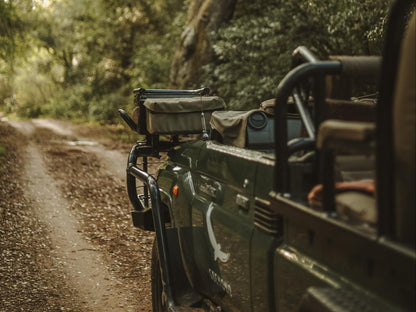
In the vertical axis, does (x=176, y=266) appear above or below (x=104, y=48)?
below

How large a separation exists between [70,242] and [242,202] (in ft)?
15.7

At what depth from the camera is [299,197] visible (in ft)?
7.63

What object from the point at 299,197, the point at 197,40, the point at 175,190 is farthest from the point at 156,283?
the point at 197,40

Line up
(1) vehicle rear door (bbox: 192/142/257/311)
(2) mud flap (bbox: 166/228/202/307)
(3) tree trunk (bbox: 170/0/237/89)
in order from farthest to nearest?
1. (3) tree trunk (bbox: 170/0/237/89)
2. (2) mud flap (bbox: 166/228/202/307)
3. (1) vehicle rear door (bbox: 192/142/257/311)

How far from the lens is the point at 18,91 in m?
50.0

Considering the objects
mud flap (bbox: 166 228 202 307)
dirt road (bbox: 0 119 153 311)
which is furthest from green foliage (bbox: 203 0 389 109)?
mud flap (bbox: 166 228 202 307)

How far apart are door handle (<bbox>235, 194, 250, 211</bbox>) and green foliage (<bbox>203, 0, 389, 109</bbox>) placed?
6.94 metres

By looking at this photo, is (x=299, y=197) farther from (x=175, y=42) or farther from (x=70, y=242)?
(x=175, y=42)

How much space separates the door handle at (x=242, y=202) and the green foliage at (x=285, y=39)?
694 cm

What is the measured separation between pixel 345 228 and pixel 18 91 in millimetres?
52267

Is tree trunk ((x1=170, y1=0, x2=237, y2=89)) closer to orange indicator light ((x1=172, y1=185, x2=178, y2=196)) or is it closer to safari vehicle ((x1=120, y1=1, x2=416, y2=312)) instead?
safari vehicle ((x1=120, y1=1, x2=416, y2=312))

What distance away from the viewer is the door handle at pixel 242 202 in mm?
2770

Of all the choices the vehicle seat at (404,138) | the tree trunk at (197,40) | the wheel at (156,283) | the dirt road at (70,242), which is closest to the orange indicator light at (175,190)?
the wheel at (156,283)

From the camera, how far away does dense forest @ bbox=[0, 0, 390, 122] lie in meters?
11.1
